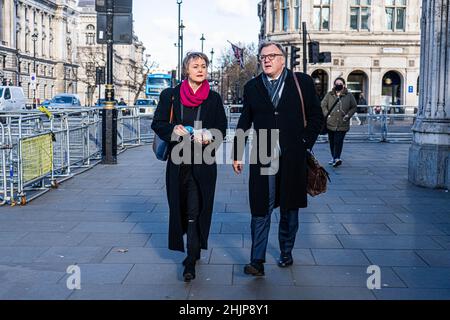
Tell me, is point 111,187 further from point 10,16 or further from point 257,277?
point 10,16

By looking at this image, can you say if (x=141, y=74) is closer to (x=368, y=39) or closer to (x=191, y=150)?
(x=368, y=39)

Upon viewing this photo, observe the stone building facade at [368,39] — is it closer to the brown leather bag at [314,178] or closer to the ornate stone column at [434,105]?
the ornate stone column at [434,105]

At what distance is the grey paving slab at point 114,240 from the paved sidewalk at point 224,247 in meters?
0.01

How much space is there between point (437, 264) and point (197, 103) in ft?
8.61

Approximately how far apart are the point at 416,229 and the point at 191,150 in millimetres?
3407

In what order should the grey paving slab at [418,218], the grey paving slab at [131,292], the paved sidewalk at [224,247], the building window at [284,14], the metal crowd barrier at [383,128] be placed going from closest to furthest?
the grey paving slab at [131,292] → the paved sidewalk at [224,247] → the grey paving slab at [418,218] → the metal crowd barrier at [383,128] → the building window at [284,14]

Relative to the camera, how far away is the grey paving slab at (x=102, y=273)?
577 centimetres

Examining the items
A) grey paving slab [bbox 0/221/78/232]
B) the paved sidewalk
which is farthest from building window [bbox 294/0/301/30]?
grey paving slab [bbox 0/221/78/232]

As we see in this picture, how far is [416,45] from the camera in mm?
46250

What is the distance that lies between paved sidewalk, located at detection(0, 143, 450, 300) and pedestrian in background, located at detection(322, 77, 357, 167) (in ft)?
10.0

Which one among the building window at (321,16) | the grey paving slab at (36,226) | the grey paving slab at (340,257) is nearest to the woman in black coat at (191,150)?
the grey paving slab at (340,257)

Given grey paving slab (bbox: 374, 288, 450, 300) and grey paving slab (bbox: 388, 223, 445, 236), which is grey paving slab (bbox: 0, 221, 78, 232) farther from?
grey paving slab (bbox: 374, 288, 450, 300)

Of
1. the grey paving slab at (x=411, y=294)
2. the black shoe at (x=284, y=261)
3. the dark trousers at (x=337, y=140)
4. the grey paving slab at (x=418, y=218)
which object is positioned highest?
the dark trousers at (x=337, y=140)
